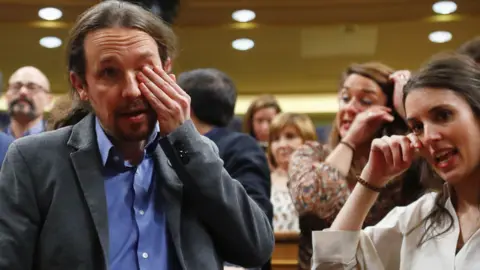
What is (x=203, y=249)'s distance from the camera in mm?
1225

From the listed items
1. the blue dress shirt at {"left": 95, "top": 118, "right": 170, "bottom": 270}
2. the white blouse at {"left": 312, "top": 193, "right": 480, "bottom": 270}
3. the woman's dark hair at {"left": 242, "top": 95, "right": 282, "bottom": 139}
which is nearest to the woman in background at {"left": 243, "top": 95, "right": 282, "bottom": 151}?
the woman's dark hair at {"left": 242, "top": 95, "right": 282, "bottom": 139}

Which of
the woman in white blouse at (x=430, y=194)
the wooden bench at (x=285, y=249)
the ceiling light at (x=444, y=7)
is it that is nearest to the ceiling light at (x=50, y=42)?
the ceiling light at (x=444, y=7)

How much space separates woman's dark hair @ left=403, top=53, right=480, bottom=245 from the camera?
1499 mm

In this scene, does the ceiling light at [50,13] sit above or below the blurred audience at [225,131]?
above

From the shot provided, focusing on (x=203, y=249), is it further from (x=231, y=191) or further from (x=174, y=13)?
(x=174, y=13)

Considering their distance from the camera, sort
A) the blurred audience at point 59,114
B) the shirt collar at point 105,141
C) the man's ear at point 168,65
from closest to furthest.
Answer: the shirt collar at point 105,141 → the man's ear at point 168,65 → the blurred audience at point 59,114

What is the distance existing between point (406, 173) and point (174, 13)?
1.85 metres

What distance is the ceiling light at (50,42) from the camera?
586 cm

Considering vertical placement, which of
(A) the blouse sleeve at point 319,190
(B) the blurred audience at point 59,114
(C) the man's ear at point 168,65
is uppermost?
(C) the man's ear at point 168,65

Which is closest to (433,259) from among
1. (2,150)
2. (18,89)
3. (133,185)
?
(133,185)

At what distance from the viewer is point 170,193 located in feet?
4.09

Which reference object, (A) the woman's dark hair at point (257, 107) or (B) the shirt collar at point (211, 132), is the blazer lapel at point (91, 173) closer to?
(B) the shirt collar at point (211, 132)

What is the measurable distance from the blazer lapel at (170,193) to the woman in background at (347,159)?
79 cm

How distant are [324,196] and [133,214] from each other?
88 cm
